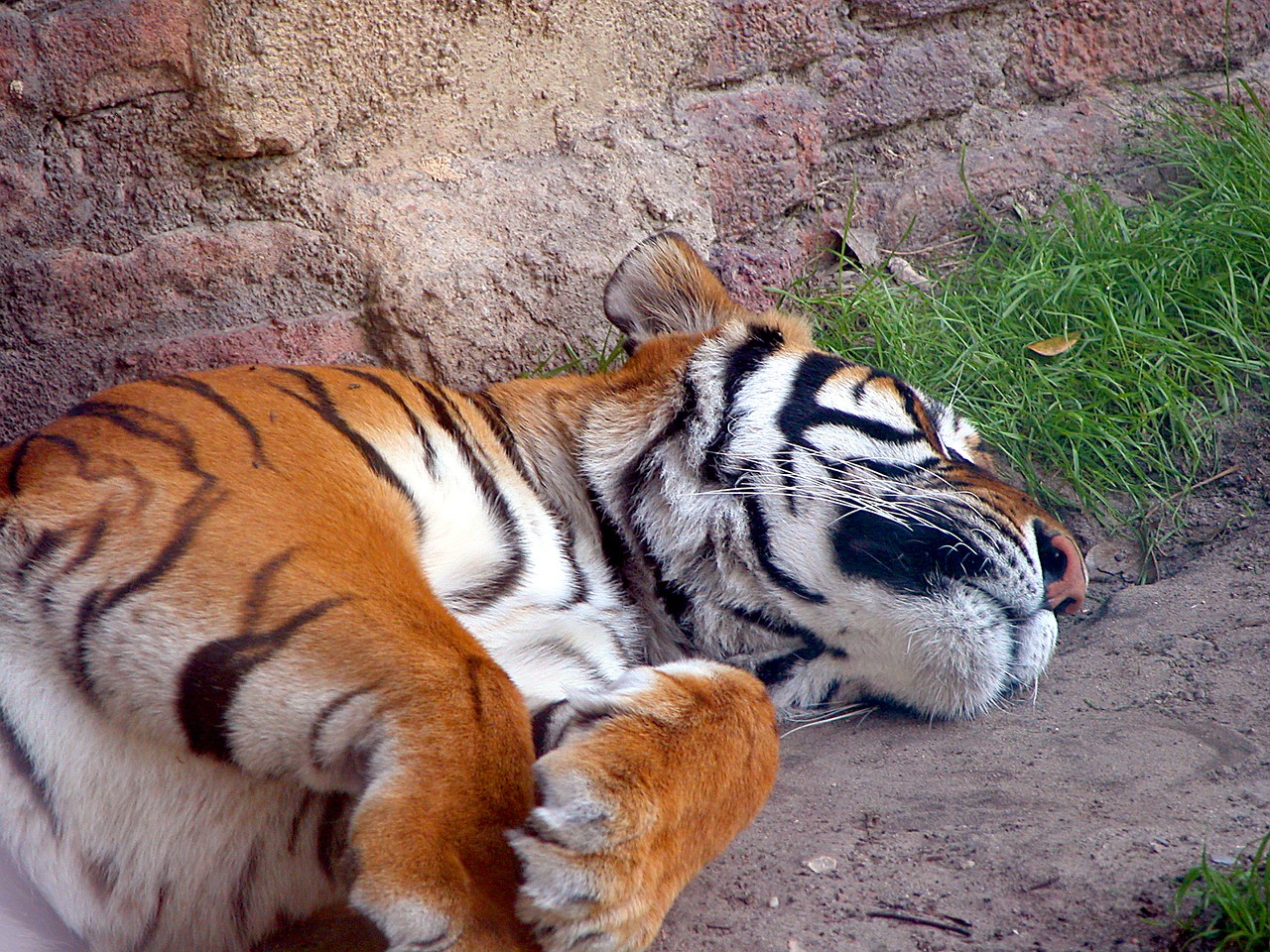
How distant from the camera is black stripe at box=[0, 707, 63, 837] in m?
1.37

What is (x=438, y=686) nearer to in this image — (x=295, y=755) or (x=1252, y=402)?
(x=295, y=755)

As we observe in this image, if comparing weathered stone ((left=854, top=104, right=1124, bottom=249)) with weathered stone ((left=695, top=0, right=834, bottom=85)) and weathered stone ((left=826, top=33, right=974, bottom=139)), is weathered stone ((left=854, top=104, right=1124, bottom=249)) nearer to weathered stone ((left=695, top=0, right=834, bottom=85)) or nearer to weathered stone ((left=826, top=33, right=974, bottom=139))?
weathered stone ((left=826, top=33, right=974, bottom=139))

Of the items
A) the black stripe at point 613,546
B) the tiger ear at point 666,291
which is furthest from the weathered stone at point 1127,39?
the black stripe at point 613,546

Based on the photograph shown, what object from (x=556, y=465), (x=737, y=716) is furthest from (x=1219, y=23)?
(x=737, y=716)

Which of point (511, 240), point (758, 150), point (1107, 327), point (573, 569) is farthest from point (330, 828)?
point (1107, 327)

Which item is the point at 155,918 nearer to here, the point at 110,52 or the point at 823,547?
the point at 823,547

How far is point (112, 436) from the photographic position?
1.50 m

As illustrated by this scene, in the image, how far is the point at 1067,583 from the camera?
188 cm

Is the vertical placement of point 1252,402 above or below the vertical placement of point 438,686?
below

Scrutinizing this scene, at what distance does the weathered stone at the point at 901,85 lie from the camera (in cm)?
286

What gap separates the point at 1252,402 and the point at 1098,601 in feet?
2.35

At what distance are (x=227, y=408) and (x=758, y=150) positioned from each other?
160cm

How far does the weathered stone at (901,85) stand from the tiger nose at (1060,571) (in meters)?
1.41

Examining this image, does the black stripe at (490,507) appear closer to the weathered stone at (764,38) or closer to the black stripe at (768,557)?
the black stripe at (768,557)
